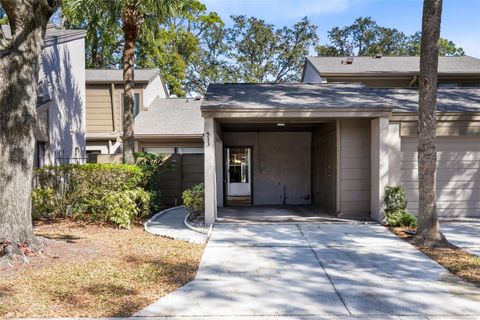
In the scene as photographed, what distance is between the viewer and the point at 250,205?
13414 mm

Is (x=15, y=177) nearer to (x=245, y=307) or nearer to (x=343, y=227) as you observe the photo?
(x=245, y=307)

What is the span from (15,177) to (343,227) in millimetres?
6453

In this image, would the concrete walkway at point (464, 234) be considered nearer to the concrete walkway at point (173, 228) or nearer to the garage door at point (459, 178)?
the garage door at point (459, 178)

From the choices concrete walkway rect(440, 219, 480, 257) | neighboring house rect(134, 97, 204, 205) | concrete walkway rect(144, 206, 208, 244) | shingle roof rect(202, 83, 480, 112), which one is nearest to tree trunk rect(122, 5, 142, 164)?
neighboring house rect(134, 97, 204, 205)

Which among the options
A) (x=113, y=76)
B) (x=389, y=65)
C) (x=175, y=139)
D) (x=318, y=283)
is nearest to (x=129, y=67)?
(x=175, y=139)

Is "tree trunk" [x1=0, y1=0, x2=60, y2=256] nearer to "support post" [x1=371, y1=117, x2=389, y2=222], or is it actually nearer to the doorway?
"support post" [x1=371, y1=117, x2=389, y2=222]

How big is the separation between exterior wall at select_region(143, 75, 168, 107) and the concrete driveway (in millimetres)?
11674

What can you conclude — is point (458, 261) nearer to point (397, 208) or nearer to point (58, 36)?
point (397, 208)

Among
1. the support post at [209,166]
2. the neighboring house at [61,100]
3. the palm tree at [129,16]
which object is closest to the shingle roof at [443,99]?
the support post at [209,166]

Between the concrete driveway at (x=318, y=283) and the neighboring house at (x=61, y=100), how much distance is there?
6790 millimetres

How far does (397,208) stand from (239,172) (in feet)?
21.1

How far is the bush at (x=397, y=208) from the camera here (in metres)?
8.84

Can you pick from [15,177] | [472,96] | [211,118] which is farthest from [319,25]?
[15,177]

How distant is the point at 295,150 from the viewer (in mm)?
13945
